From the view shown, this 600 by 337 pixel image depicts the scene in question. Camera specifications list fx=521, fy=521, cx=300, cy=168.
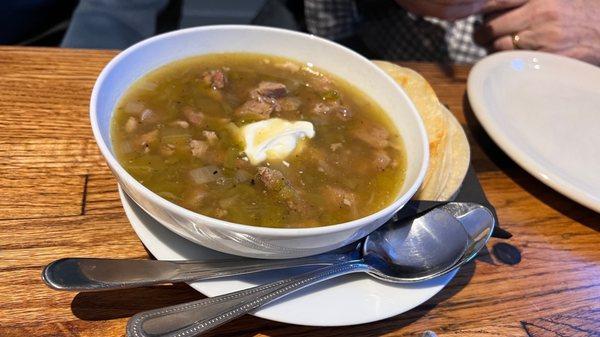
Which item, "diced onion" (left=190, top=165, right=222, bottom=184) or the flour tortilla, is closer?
"diced onion" (left=190, top=165, right=222, bottom=184)

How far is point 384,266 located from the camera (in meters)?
1.34

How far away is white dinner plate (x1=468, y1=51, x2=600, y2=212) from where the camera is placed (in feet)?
6.33

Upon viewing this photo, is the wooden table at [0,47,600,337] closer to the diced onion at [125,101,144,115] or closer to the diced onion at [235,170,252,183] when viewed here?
the diced onion at [125,101,144,115]

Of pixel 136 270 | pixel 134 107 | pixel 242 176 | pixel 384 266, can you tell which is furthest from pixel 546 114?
pixel 136 270

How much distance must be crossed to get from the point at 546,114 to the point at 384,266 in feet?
4.55

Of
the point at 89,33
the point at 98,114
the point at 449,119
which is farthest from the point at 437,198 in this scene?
the point at 89,33

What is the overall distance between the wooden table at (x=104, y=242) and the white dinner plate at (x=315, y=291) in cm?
8

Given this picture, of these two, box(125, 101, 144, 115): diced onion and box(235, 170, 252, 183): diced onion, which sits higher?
box(125, 101, 144, 115): diced onion

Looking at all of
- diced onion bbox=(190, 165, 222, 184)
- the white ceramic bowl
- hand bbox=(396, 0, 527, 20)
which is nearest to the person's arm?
the white ceramic bowl

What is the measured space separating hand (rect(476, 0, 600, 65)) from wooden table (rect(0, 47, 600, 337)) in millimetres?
1104

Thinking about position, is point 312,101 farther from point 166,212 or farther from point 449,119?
point 166,212

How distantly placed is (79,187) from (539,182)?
5.30ft

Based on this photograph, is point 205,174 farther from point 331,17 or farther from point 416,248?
point 331,17

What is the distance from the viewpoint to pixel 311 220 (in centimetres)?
133
